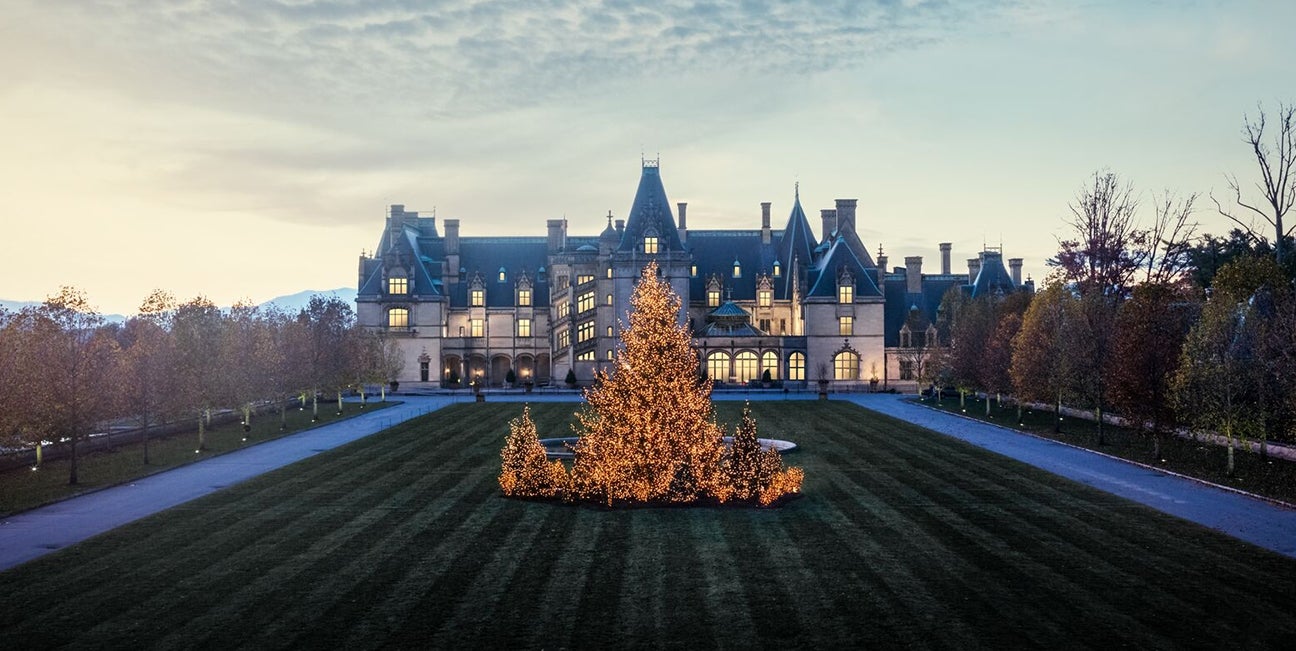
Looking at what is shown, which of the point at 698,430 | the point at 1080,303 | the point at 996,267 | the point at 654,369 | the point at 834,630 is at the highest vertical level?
the point at 996,267

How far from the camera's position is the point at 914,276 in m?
96.8

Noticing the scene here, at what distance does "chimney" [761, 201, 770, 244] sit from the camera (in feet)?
332

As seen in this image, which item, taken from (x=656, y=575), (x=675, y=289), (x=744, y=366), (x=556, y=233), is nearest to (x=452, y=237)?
(x=556, y=233)

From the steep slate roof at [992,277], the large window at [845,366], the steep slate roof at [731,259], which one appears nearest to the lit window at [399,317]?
the steep slate roof at [731,259]

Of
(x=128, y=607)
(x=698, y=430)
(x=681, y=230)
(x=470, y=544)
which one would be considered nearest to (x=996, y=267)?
(x=681, y=230)

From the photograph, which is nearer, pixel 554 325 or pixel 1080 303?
pixel 1080 303

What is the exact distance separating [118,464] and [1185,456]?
4404 cm

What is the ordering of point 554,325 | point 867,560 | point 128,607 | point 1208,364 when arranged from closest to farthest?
point 128,607 < point 867,560 < point 1208,364 < point 554,325

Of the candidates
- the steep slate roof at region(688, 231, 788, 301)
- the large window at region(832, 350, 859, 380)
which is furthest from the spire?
the large window at region(832, 350, 859, 380)

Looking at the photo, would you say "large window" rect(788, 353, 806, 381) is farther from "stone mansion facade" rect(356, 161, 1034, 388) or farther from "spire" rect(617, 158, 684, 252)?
"spire" rect(617, 158, 684, 252)

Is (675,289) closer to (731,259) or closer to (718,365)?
(718,365)

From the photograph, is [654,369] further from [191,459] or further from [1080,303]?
[1080,303]

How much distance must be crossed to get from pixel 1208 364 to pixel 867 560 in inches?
870

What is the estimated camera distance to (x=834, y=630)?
1627 centimetres
